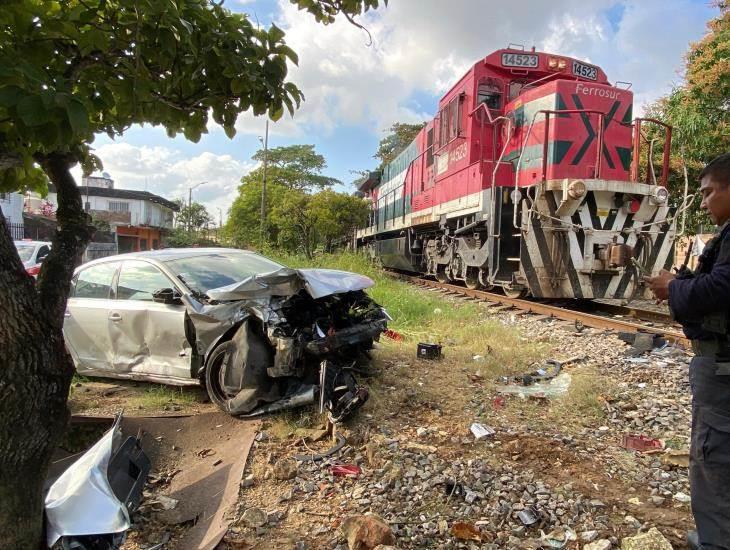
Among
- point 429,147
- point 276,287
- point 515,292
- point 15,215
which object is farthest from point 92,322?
point 15,215

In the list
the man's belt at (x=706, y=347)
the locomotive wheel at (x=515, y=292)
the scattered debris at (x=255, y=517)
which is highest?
the man's belt at (x=706, y=347)

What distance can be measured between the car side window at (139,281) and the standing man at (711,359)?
13.3 feet

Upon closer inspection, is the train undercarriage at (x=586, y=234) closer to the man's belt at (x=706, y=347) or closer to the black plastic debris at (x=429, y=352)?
the black plastic debris at (x=429, y=352)

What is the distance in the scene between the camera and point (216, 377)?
170 inches

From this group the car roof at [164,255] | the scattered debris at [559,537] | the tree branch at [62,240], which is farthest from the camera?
the car roof at [164,255]

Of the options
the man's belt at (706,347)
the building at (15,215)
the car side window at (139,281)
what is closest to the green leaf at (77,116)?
the man's belt at (706,347)

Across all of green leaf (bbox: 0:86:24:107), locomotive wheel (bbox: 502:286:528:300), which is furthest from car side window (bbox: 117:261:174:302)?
locomotive wheel (bbox: 502:286:528:300)

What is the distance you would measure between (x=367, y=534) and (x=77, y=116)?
6.99 ft

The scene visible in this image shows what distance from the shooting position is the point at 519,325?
738cm

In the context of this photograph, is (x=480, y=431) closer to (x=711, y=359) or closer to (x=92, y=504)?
(x=711, y=359)

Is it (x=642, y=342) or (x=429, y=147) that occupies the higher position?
(x=429, y=147)

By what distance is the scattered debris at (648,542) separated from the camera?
7.67 feet

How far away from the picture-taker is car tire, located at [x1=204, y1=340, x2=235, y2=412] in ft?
13.8

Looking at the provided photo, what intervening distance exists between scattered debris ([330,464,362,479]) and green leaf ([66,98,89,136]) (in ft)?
8.28
